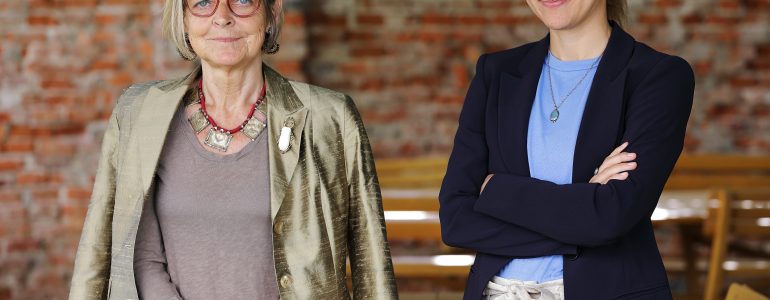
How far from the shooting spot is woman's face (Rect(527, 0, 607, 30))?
248cm

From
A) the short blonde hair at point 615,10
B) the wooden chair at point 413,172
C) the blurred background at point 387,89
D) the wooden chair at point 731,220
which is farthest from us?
Answer: the wooden chair at point 413,172

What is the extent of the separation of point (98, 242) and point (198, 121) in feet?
1.18

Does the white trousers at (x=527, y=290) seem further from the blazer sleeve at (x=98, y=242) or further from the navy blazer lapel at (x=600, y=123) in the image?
the blazer sleeve at (x=98, y=242)

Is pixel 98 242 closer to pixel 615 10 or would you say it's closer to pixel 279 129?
pixel 279 129

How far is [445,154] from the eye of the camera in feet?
21.7

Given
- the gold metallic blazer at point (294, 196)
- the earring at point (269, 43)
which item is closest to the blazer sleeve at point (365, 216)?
the gold metallic blazer at point (294, 196)

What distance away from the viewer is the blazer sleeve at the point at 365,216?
8.25 feet

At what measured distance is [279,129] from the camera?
8.06ft

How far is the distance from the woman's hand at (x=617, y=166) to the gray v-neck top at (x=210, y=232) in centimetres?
75

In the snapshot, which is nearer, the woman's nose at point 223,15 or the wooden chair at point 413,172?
the woman's nose at point 223,15

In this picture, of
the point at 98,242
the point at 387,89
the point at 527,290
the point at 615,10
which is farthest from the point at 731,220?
the point at 98,242

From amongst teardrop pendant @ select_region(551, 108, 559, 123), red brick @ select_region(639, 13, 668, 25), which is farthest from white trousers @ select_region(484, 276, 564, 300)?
red brick @ select_region(639, 13, 668, 25)

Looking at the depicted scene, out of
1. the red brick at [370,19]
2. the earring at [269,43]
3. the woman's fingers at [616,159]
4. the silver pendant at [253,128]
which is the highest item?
the red brick at [370,19]

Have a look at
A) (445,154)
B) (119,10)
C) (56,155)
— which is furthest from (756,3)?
(56,155)
